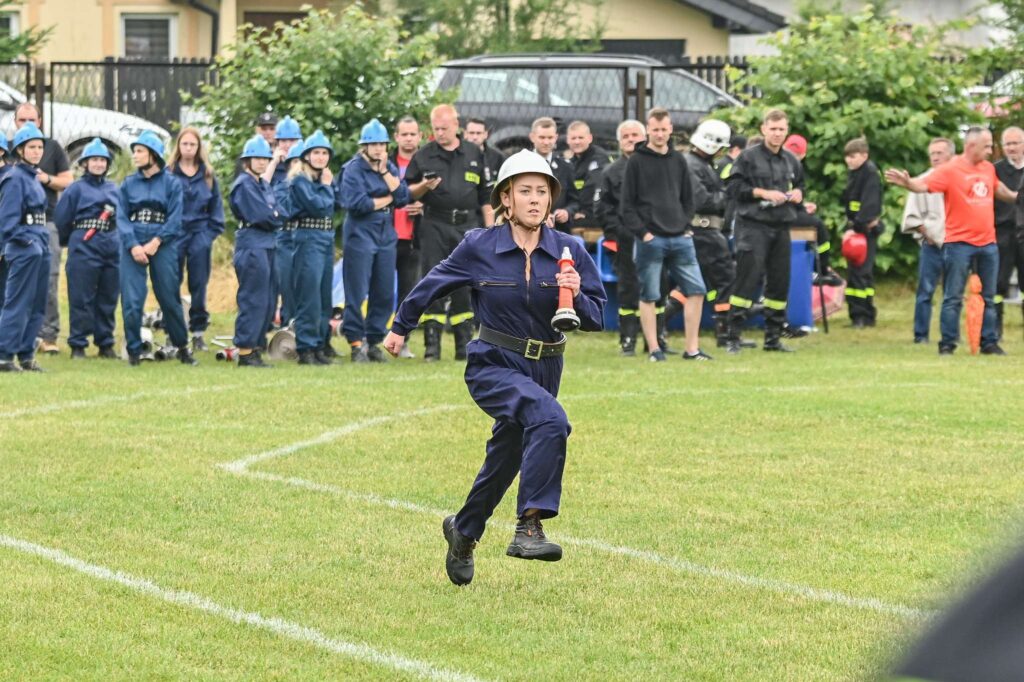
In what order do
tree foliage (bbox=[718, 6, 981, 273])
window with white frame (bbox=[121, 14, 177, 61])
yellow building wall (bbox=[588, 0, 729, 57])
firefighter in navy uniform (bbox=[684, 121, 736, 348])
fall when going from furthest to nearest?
window with white frame (bbox=[121, 14, 177, 61]) → yellow building wall (bbox=[588, 0, 729, 57]) → tree foliage (bbox=[718, 6, 981, 273]) → firefighter in navy uniform (bbox=[684, 121, 736, 348])

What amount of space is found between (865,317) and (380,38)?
6.48 meters

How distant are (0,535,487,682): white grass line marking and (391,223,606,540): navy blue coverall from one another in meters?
1.02

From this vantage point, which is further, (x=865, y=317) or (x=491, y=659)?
(x=865, y=317)

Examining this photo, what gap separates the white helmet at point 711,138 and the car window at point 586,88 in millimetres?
5777

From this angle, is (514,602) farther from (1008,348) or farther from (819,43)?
(819,43)

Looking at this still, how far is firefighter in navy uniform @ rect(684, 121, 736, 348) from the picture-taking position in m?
16.7

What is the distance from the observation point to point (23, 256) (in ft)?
48.7

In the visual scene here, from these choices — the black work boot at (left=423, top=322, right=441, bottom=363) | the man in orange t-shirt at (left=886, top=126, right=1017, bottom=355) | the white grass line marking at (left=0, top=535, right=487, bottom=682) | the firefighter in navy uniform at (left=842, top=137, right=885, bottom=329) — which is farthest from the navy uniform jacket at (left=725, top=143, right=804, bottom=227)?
the white grass line marking at (left=0, top=535, right=487, bottom=682)

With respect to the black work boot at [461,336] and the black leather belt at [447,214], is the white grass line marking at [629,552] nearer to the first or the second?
the black work boot at [461,336]

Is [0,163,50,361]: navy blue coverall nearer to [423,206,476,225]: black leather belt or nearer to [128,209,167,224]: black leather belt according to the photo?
[128,209,167,224]: black leather belt

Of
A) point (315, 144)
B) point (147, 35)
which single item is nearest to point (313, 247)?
point (315, 144)

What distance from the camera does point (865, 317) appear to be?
1942cm

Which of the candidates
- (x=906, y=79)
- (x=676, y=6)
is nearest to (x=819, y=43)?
(x=906, y=79)

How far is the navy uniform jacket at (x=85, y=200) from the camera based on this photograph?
1570cm
